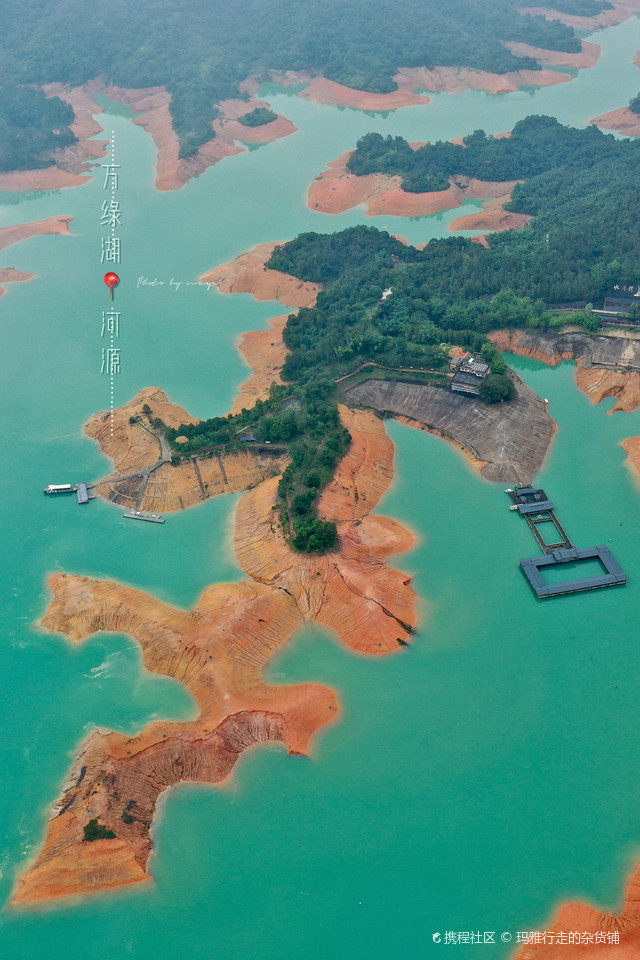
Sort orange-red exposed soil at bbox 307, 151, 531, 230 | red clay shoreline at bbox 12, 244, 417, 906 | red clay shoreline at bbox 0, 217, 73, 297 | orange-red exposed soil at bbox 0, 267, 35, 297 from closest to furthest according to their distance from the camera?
red clay shoreline at bbox 12, 244, 417, 906
orange-red exposed soil at bbox 0, 267, 35, 297
orange-red exposed soil at bbox 307, 151, 531, 230
red clay shoreline at bbox 0, 217, 73, 297

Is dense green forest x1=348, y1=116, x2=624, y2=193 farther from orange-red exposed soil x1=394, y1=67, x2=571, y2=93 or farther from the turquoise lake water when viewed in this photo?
the turquoise lake water

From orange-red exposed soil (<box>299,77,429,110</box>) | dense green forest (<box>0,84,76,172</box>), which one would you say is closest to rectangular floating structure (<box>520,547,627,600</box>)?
dense green forest (<box>0,84,76,172</box>)

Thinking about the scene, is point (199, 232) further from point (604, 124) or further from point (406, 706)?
point (406, 706)

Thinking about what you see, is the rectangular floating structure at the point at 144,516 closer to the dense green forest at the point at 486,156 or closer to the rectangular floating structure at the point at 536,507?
the rectangular floating structure at the point at 536,507

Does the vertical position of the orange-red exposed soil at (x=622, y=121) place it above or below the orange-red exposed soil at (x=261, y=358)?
above

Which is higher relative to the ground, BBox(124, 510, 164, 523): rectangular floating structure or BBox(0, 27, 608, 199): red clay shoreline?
BBox(0, 27, 608, 199): red clay shoreline

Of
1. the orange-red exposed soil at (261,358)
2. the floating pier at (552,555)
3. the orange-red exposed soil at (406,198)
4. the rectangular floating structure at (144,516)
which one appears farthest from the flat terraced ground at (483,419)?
the orange-red exposed soil at (406,198)
